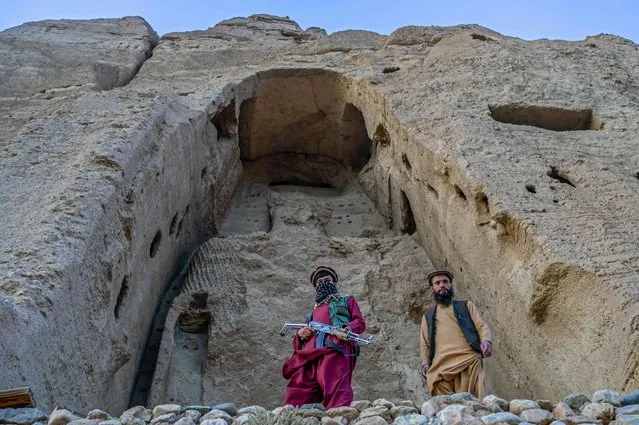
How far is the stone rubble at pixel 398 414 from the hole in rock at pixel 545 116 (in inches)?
150

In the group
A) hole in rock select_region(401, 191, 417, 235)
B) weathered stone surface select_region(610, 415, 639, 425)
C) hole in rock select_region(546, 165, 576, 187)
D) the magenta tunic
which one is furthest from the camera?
hole in rock select_region(401, 191, 417, 235)

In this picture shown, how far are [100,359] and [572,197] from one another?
120 inches

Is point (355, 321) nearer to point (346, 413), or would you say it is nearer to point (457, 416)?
point (346, 413)

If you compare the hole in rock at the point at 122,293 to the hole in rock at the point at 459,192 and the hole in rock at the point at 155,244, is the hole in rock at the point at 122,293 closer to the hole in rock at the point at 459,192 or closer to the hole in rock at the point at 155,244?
the hole in rock at the point at 155,244

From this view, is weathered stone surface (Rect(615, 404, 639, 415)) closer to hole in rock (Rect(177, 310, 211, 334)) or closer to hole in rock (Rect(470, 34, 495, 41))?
hole in rock (Rect(177, 310, 211, 334))

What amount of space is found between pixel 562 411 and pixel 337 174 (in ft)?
19.9

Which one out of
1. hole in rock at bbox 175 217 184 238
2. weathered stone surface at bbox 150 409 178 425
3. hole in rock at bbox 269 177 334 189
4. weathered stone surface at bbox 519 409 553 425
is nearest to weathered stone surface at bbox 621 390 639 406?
weathered stone surface at bbox 519 409 553 425

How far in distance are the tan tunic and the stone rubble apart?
2.29ft

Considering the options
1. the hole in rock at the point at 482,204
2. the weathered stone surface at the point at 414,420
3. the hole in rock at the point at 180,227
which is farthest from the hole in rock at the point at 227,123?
the weathered stone surface at the point at 414,420

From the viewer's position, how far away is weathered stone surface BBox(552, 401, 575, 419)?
312cm

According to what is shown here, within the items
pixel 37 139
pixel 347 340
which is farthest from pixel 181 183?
pixel 347 340

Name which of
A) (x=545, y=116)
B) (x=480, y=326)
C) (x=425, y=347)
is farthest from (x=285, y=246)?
(x=480, y=326)

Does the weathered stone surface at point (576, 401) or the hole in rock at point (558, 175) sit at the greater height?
the hole in rock at point (558, 175)

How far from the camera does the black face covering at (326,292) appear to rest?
445cm
